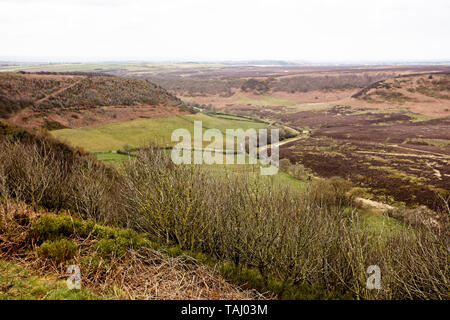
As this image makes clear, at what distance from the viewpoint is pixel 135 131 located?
71.8 m

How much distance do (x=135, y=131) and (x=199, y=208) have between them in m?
65.2

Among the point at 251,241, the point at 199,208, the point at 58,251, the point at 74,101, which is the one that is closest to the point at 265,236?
the point at 251,241

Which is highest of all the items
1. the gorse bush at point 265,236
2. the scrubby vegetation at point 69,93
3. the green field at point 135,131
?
the scrubby vegetation at point 69,93

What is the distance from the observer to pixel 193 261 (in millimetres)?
8766

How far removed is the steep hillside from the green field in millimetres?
5423

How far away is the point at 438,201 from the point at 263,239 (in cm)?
3555

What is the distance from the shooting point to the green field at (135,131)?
194 feet

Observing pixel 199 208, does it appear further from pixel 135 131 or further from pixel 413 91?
pixel 413 91

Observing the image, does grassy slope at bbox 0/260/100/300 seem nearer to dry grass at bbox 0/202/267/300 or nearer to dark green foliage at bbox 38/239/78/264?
dry grass at bbox 0/202/267/300

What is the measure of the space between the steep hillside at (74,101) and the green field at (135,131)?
542cm

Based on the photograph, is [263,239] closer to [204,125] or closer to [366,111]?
[204,125]

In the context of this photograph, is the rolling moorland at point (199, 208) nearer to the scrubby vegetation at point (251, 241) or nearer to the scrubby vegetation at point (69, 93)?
the scrubby vegetation at point (251, 241)

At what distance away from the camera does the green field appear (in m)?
59.2

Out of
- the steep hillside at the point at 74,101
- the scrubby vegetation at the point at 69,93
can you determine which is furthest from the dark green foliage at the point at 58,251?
the scrubby vegetation at the point at 69,93
